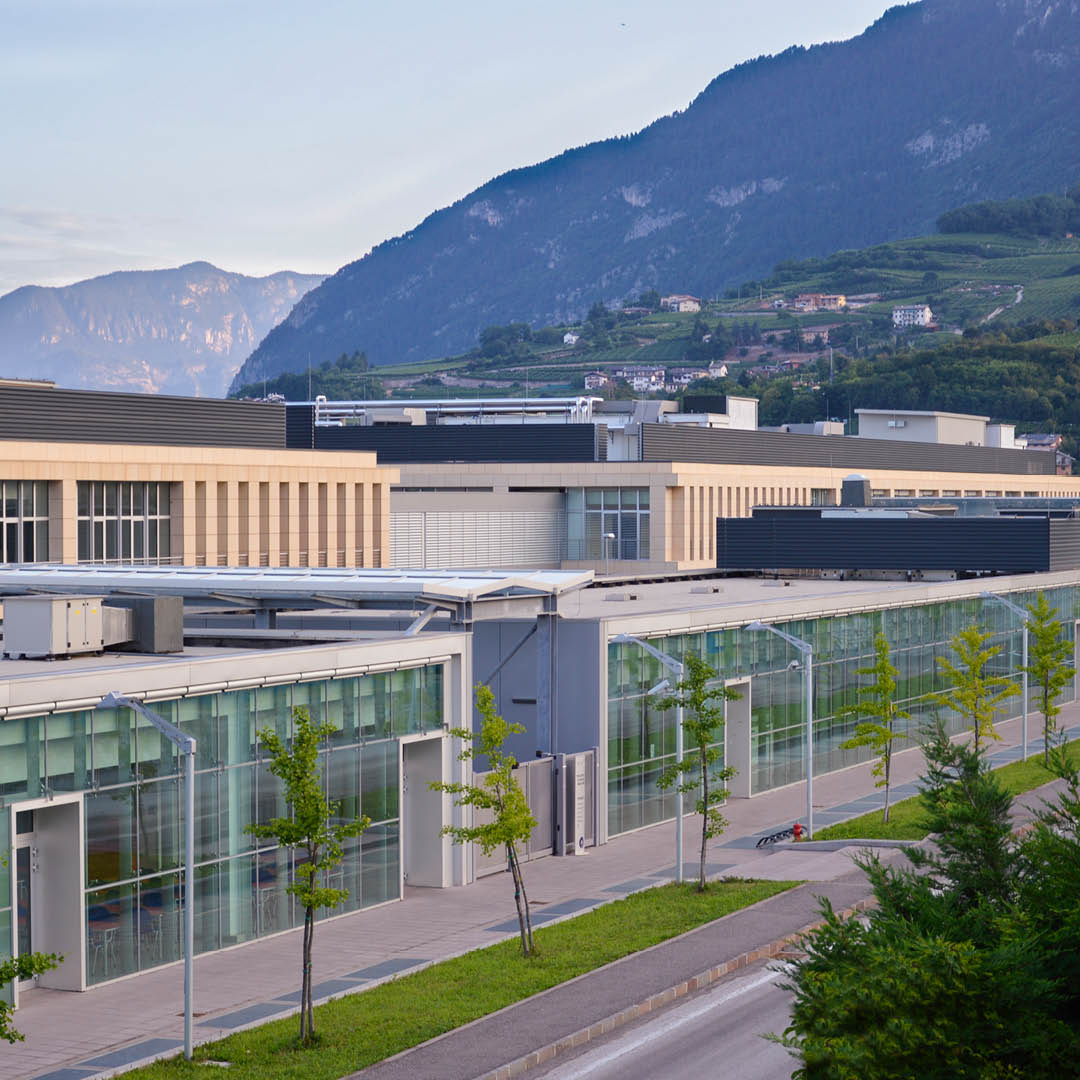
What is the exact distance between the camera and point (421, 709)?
3912cm

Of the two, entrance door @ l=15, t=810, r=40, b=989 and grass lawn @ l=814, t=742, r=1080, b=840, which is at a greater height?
entrance door @ l=15, t=810, r=40, b=989

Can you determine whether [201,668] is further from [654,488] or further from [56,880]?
[654,488]

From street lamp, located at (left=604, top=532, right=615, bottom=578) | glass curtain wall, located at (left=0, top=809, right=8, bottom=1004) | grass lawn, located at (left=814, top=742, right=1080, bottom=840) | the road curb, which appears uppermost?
street lamp, located at (left=604, top=532, right=615, bottom=578)

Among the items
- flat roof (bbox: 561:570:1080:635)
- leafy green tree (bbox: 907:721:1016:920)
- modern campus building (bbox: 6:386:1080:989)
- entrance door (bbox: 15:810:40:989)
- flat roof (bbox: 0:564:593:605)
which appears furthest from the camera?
flat roof (bbox: 561:570:1080:635)

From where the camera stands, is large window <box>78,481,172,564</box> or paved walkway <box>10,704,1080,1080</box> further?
large window <box>78,481,172,564</box>

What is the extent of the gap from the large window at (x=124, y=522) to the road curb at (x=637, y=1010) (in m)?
35.1

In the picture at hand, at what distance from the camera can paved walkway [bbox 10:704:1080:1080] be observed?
87.5 feet

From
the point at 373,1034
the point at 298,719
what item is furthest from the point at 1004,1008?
the point at 298,719

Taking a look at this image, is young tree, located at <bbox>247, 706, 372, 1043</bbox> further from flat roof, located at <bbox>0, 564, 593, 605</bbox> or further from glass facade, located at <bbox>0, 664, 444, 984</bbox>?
flat roof, located at <bbox>0, 564, 593, 605</bbox>

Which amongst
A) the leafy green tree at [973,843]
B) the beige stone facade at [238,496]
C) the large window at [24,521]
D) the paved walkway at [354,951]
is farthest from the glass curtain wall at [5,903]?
the beige stone facade at [238,496]

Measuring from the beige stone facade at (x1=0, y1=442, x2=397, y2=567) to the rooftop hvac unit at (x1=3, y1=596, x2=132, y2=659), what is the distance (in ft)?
80.5

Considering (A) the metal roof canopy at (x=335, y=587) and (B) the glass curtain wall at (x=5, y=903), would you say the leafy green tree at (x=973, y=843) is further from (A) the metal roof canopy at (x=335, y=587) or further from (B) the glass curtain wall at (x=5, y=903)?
(A) the metal roof canopy at (x=335, y=587)

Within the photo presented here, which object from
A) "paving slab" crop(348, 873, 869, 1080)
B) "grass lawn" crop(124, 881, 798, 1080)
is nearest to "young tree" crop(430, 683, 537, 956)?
"grass lawn" crop(124, 881, 798, 1080)

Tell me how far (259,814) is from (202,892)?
2.09m
